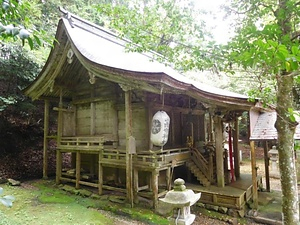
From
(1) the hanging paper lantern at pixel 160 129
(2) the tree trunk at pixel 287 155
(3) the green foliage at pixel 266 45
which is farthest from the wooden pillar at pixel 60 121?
(2) the tree trunk at pixel 287 155

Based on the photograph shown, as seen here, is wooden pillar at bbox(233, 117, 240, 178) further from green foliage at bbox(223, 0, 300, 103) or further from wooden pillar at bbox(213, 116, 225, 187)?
green foliage at bbox(223, 0, 300, 103)

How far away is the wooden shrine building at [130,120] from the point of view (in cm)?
740

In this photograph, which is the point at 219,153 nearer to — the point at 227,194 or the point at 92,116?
the point at 227,194

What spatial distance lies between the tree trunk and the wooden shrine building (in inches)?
134

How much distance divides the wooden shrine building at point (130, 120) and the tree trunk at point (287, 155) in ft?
11.2

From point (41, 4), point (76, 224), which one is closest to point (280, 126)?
point (76, 224)

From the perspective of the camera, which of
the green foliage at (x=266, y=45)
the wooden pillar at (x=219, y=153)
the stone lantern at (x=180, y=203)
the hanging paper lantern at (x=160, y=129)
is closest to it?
the green foliage at (x=266, y=45)

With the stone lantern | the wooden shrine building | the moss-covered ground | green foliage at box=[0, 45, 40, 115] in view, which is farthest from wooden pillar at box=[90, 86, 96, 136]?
the stone lantern

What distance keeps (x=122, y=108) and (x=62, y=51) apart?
3479 mm

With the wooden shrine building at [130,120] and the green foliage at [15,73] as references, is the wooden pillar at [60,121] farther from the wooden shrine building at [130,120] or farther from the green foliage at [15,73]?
the green foliage at [15,73]

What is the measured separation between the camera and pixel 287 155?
3490 mm

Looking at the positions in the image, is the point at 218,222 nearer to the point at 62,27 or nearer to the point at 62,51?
the point at 62,51

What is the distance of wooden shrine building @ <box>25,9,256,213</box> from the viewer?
24.3ft

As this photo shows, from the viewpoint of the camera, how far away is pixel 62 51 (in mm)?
9523
